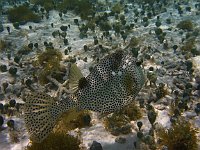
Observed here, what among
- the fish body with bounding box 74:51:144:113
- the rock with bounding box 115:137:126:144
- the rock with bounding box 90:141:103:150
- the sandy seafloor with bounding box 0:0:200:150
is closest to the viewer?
the fish body with bounding box 74:51:144:113

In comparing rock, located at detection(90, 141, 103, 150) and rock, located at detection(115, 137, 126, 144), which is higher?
rock, located at detection(90, 141, 103, 150)

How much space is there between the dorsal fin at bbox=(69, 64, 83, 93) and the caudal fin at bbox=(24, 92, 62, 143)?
0.50m

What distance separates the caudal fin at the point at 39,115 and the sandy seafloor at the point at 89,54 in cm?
120

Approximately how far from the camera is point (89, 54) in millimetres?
10328

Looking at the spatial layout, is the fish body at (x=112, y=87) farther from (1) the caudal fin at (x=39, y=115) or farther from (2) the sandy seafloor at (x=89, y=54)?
(2) the sandy seafloor at (x=89, y=54)

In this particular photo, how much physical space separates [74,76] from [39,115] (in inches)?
35.7

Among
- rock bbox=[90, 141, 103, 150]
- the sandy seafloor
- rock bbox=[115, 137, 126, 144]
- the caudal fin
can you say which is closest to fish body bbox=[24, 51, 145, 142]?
the caudal fin

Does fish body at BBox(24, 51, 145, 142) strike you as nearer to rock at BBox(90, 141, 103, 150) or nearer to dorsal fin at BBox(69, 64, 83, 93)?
dorsal fin at BBox(69, 64, 83, 93)

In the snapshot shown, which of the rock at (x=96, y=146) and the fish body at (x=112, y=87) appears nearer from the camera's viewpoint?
the fish body at (x=112, y=87)

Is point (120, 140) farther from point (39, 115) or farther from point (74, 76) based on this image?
point (39, 115)

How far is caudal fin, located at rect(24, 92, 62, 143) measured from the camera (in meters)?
5.28

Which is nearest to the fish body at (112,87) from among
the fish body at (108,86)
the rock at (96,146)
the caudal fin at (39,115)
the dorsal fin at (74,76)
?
the fish body at (108,86)

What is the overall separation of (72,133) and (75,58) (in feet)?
12.4

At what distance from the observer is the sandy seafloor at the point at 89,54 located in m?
6.46
